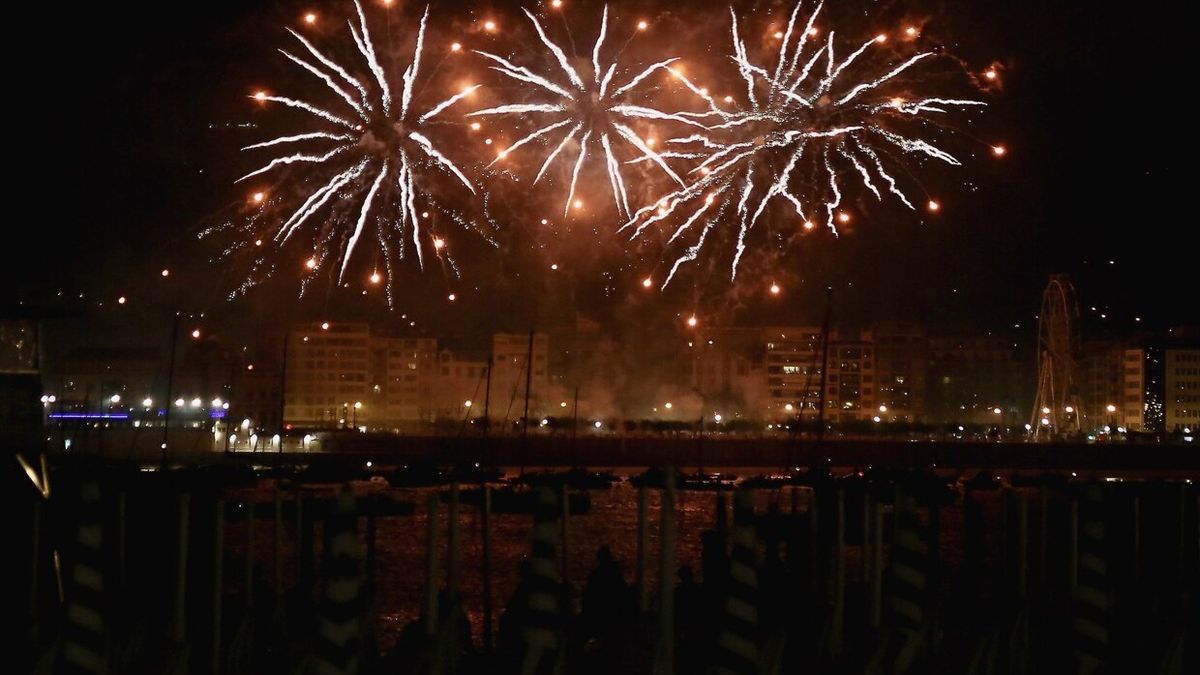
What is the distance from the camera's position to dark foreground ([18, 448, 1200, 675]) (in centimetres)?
838

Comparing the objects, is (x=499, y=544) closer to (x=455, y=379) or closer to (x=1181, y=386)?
(x=455, y=379)

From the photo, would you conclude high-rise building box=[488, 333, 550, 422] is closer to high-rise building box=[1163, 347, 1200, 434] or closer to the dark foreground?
high-rise building box=[1163, 347, 1200, 434]

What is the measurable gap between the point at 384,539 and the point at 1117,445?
37.3 m

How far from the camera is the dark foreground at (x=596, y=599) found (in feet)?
27.5

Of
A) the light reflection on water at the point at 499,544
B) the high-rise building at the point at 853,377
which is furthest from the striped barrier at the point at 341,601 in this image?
the high-rise building at the point at 853,377

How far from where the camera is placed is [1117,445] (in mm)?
58812

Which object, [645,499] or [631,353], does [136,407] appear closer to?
[631,353]

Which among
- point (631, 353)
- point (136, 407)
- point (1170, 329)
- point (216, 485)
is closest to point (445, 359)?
point (631, 353)

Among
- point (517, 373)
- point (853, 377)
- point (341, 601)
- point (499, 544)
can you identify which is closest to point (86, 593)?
point (341, 601)

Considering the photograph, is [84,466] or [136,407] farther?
[136,407]

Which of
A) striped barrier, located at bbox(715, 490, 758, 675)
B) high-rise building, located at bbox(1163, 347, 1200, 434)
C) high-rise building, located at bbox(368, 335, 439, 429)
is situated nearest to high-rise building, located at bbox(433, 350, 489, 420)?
high-rise building, located at bbox(368, 335, 439, 429)

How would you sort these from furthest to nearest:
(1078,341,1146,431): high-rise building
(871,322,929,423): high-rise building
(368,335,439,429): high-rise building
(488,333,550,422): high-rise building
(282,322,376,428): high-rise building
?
(871,322,929,423): high-rise building < (1078,341,1146,431): high-rise building < (368,335,439,429): high-rise building < (282,322,376,428): high-rise building < (488,333,550,422): high-rise building

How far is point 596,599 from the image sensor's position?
55.4 ft

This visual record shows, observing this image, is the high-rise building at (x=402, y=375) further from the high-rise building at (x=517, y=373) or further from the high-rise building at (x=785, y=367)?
the high-rise building at (x=785, y=367)
